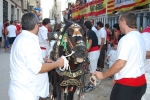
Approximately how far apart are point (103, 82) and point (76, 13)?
17.0 metres

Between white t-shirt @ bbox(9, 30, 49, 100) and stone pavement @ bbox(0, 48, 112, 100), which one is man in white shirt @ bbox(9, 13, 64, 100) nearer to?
white t-shirt @ bbox(9, 30, 49, 100)

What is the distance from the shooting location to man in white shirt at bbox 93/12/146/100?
304 cm

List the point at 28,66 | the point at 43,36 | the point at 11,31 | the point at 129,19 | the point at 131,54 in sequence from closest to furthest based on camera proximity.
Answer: the point at 28,66, the point at 131,54, the point at 129,19, the point at 43,36, the point at 11,31

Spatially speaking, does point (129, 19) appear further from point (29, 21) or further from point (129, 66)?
point (29, 21)

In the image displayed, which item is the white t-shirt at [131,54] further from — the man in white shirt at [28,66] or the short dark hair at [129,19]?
the man in white shirt at [28,66]

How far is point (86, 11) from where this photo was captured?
19406 mm

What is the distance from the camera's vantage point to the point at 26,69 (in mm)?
2898

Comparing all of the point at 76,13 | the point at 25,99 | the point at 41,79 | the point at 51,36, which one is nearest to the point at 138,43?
the point at 41,79

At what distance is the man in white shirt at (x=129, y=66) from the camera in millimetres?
3039

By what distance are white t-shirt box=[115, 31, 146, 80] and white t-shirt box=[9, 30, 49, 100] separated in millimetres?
1024

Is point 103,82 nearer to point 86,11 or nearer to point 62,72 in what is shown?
point 62,72

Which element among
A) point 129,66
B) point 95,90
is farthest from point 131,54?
point 95,90

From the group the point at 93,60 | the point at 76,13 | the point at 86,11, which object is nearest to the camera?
the point at 93,60

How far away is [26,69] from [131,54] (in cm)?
134
